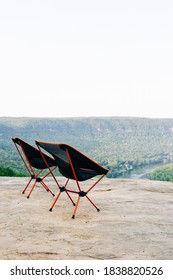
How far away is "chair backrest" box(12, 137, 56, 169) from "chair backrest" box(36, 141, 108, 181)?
652 mm

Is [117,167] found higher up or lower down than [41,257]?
lower down

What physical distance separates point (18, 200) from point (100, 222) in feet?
4.77

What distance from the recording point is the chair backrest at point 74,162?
3.85m

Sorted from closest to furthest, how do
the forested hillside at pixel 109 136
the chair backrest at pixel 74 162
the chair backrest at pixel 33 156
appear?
the chair backrest at pixel 74 162, the chair backrest at pixel 33 156, the forested hillside at pixel 109 136

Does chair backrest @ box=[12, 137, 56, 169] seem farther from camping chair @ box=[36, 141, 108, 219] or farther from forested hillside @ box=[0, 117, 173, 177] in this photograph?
forested hillside @ box=[0, 117, 173, 177]

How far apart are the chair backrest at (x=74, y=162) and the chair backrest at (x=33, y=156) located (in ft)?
2.14

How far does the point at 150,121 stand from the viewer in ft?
225

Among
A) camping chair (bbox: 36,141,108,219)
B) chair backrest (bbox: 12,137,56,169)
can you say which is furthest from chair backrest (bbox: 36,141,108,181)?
chair backrest (bbox: 12,137,56,169)

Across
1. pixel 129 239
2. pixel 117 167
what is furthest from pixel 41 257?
pixel 117 167

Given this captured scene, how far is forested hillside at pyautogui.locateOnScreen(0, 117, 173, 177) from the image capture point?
48219 millimetres

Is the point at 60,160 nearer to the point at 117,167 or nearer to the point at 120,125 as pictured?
the point at 117,167

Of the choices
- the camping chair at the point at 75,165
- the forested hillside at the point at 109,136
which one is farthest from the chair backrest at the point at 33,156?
the forested hillside at the point at 109,136

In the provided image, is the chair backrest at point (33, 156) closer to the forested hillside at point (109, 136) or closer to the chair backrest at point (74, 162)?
the chair backrest at point (74, 162)

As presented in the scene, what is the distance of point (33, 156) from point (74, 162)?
1.18 meters
